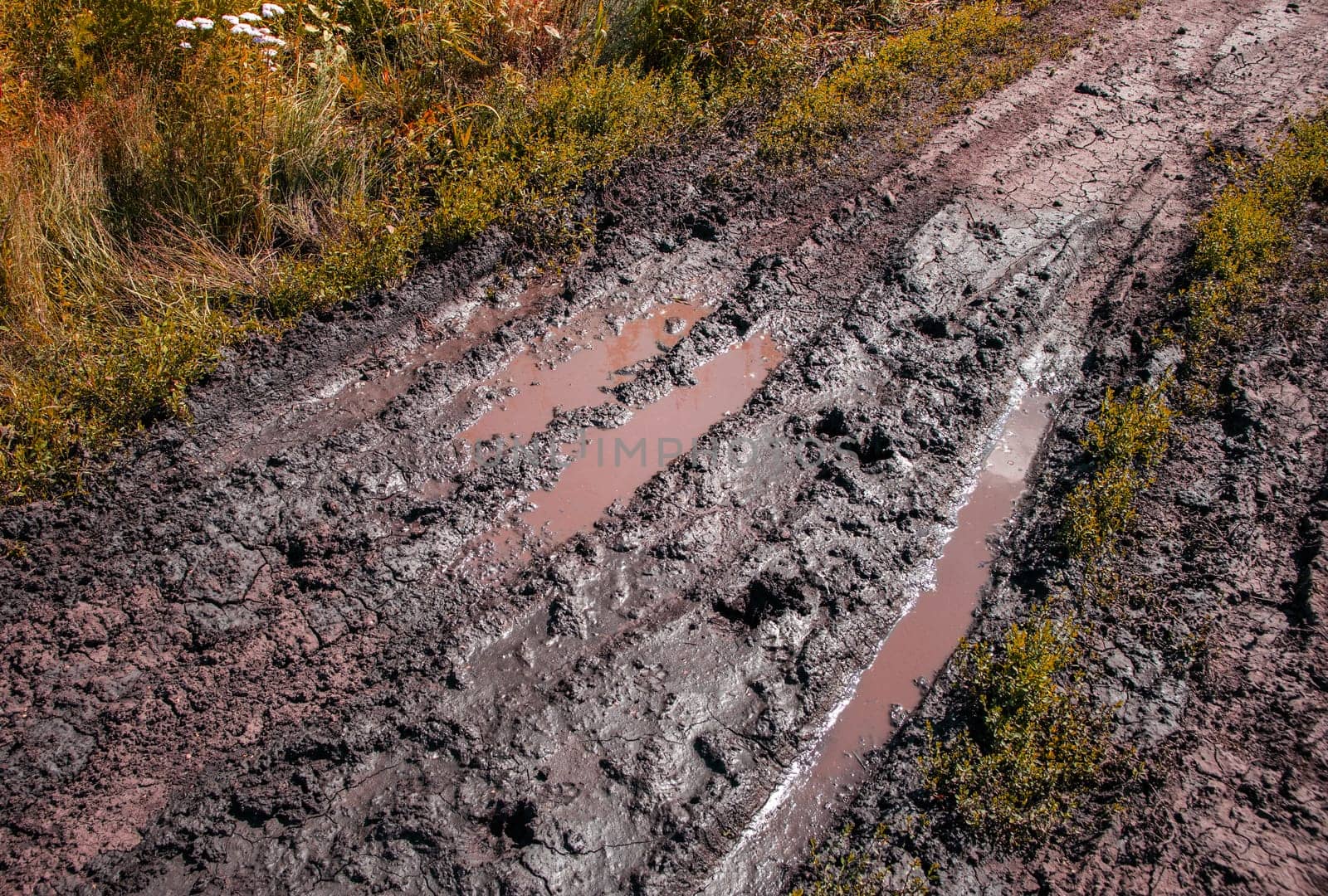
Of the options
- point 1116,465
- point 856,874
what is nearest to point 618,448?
point 856,874

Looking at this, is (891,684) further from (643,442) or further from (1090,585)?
(643,442)

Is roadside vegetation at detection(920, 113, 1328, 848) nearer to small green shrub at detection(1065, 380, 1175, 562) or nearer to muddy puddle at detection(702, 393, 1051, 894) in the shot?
small green shrub at detection(1065, 380, 1175, 562)

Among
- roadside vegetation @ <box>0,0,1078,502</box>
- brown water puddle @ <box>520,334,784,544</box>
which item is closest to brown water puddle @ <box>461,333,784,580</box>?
brown water puddle @ <box>520,334,784,544</box>

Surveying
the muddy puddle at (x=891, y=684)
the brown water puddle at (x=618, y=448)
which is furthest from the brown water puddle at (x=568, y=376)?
the muddy puddle at (x=891, y=684)

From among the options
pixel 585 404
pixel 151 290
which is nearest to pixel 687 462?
pixel 585 404

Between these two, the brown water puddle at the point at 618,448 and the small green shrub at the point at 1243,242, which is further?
the small green shrub at the point at 1243,242

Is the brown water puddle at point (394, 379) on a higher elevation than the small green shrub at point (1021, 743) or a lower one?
higher

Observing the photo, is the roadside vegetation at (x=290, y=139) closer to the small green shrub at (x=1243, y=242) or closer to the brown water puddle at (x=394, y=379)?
the brown water puddle at (x=394, y=379)

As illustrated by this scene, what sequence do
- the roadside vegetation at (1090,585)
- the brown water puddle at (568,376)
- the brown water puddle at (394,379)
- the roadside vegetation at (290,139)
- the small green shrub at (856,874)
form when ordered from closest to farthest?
1. the small green shrub at (856,874)
2. the roadside vegetation at (1090,585)
3. the brown water puddle at (394,379)
4. the roadside vegetation at (290,139)
5. the brown water puddle at (568,376)

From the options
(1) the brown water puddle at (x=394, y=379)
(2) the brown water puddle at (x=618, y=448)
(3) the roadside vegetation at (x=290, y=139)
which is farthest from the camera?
(3) the roadside vegetation at (x=290, y=139)

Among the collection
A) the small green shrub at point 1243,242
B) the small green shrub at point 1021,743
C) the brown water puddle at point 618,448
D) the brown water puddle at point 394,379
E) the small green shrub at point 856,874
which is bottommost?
the small green shrub at point 856,874
